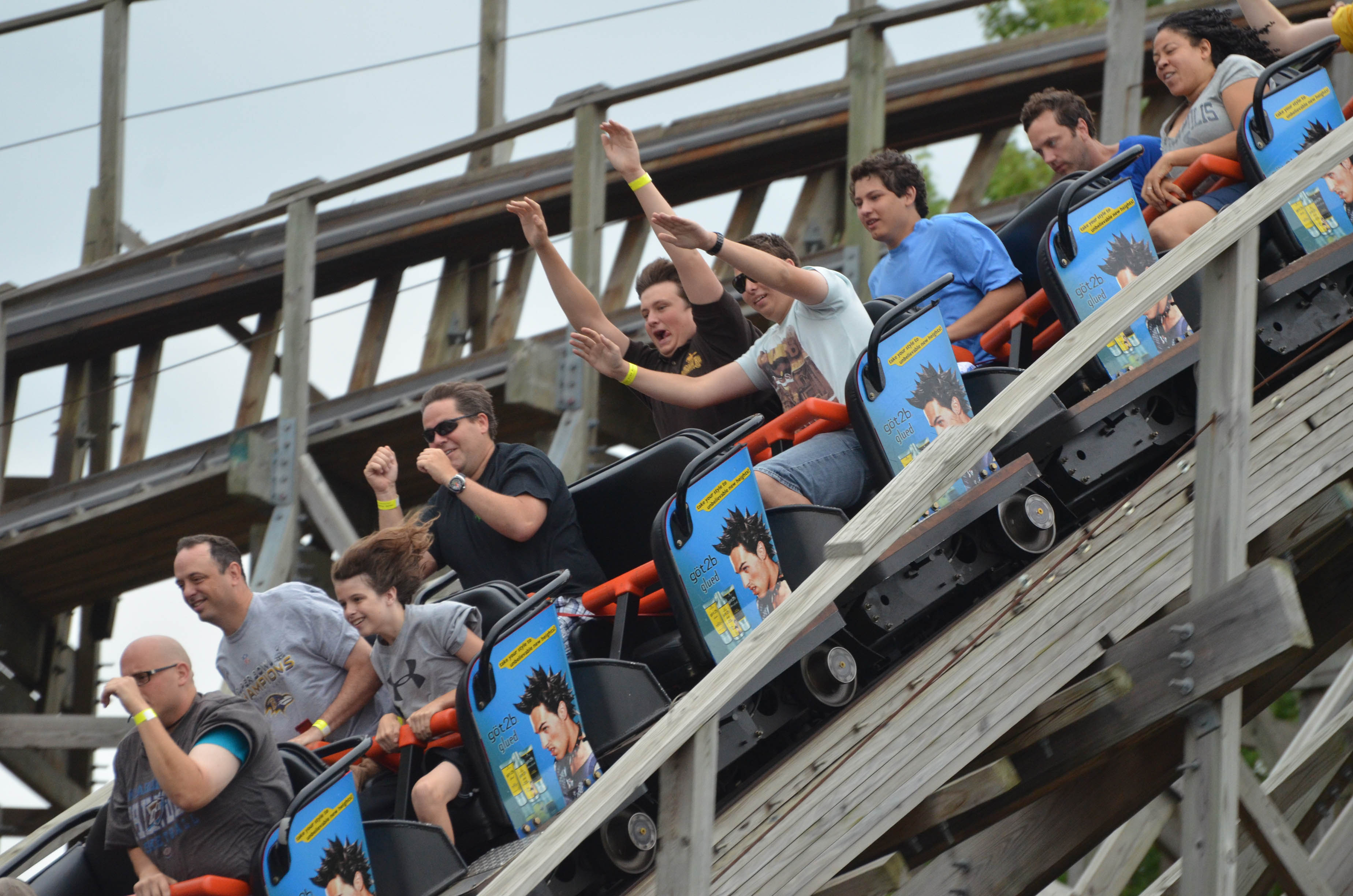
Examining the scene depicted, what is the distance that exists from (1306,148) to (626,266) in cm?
346

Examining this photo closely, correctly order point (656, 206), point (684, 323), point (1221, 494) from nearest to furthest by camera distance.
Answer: point (1221, 494) → point (684, 323) → point (656, 206)

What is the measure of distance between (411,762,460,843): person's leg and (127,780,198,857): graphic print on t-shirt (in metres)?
0.43

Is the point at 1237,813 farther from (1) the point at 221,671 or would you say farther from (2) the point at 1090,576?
(1) the point at 221,671

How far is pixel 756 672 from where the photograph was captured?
293 cm

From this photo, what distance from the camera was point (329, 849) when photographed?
3328mm

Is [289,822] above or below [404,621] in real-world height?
below

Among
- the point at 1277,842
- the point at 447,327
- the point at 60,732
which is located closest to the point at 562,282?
the point at 447,327

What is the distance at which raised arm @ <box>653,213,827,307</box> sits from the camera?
13.4 ft

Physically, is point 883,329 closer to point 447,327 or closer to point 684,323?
point 684,323

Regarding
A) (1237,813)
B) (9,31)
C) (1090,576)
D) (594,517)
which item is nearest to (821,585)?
(1090,576)

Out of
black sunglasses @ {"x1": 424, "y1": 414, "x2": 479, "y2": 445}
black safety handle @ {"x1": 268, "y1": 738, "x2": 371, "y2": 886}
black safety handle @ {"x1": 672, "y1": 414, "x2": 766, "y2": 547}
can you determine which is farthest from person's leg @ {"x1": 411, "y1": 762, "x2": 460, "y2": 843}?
black sunglasses @ {"x1": 424, "y1": 414, "x2": 479, "y2": 445}

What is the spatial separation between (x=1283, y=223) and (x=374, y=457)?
2.38 m

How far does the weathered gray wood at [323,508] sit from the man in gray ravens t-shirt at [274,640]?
2.09m

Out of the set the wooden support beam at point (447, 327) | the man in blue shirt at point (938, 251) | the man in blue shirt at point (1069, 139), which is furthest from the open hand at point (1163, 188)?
the wooden support beam at point (447, 327)
